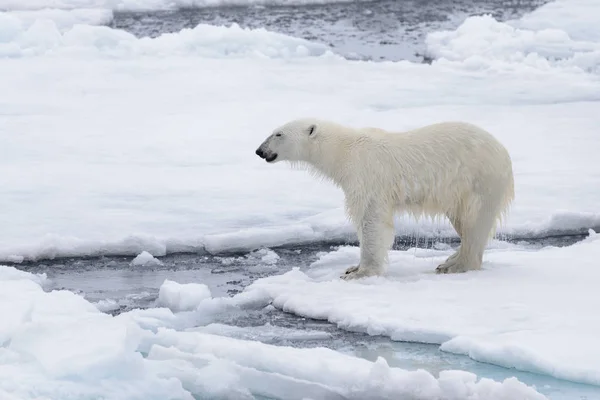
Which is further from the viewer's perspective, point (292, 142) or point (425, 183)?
point (292, 142)

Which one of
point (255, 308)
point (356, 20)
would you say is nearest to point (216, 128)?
point (255, 308)

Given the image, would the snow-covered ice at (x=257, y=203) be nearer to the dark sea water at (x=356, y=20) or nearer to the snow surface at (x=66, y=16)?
the dark sea water at (x=356, y=20)

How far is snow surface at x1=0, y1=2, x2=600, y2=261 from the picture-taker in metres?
6.72

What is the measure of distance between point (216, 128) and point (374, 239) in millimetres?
4306

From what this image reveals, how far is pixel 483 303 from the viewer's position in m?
4.97

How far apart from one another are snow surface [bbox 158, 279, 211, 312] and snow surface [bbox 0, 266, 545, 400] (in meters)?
0.65

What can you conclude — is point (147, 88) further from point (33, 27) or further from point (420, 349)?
point (420, 349)

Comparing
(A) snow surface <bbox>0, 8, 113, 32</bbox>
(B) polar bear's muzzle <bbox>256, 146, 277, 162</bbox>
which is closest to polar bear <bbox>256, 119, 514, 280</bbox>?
(B) polar bear's muzzle <bbox>256, 146, 277, 162</bbox>

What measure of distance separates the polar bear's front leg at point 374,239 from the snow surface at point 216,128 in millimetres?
1044

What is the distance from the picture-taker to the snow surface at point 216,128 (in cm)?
672

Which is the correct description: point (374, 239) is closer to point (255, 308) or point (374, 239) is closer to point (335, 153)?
point (335, 153)

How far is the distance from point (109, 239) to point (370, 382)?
113 inches

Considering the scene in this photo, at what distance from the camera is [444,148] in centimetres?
553

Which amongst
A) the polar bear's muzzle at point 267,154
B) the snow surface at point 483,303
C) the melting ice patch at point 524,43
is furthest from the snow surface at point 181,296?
the melting ice patch at point 524,43
